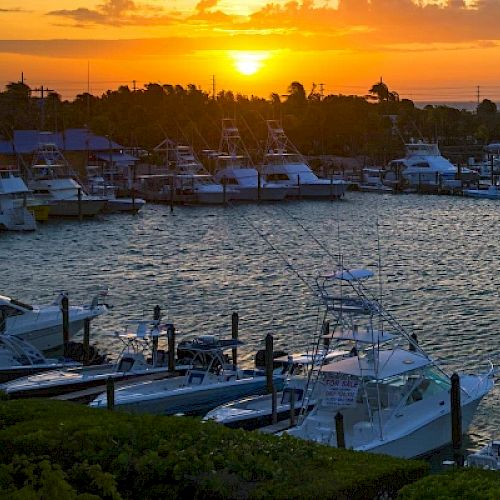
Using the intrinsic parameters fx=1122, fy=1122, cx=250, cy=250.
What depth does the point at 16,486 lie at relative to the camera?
11438 millimetres

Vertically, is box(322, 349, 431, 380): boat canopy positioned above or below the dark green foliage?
below

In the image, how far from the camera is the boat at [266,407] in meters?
23.0

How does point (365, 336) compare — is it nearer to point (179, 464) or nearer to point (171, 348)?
point (171, 348)

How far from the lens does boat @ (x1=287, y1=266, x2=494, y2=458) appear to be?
21453mm

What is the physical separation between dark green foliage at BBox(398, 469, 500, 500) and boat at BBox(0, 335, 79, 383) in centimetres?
1856

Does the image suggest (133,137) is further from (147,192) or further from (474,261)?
(474,261)

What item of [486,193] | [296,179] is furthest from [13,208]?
[486,193]

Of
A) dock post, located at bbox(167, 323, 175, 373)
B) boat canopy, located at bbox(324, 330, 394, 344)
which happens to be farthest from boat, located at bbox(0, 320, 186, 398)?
boat canopy, located at bbox(324, 330, 394, 344)

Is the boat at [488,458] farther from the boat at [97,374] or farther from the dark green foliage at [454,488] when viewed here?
the boat at [97,374]

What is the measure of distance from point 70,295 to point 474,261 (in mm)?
22141

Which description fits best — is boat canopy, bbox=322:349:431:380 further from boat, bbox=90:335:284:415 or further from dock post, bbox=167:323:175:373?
Result: dock post, bbox=167:323:175:373

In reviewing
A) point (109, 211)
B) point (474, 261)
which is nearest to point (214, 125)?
point (109, 211)

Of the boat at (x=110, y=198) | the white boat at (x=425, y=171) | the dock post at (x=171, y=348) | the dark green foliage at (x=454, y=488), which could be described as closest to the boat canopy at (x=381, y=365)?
the dock post at (x=171, y=348)

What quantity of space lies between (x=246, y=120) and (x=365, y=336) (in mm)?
134520
